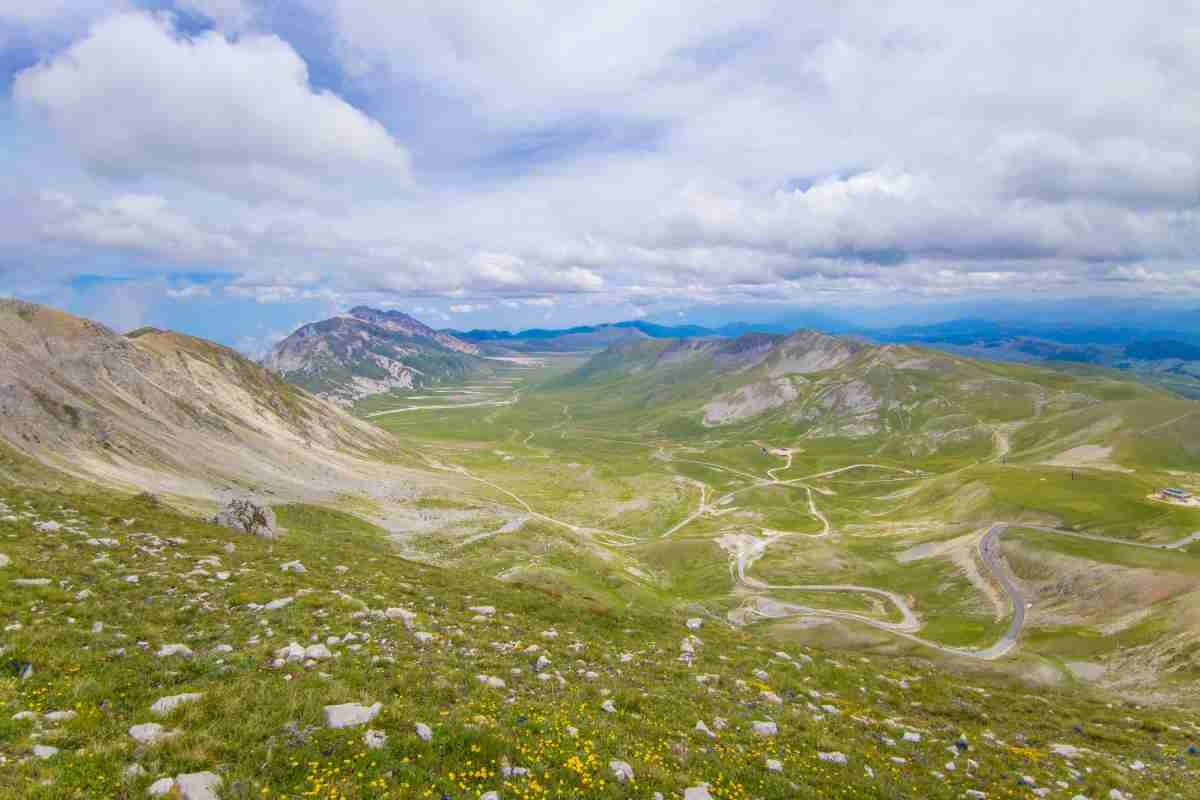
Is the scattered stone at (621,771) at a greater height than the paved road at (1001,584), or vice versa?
the scattered stone at (621,771)

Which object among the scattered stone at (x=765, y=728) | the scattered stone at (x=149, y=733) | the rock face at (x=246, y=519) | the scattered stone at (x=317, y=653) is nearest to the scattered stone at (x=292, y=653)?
the scattered stone at (x=317, y=653)

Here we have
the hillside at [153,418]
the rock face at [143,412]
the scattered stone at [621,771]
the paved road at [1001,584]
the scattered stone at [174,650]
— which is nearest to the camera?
the scattered stone at [621,771]

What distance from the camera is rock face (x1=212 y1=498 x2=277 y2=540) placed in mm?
49156

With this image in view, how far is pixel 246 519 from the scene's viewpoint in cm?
5038

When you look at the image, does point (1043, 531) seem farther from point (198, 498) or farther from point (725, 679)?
point (198, 498)

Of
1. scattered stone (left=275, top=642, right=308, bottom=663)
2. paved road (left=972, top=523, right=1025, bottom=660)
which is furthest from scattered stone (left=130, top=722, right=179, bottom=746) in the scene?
paved road (left=972, top=523, right=1025, bottom=660)

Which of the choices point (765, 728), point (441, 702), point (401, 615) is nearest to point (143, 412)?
point (401, 615)

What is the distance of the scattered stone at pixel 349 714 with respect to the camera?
13.2 metres

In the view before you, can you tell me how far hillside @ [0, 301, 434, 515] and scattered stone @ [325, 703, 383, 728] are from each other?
89.1 meters

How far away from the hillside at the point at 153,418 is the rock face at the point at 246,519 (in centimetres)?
4351

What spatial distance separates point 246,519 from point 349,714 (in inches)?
1796

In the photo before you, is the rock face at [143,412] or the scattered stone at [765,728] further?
the rock face at [143,412]

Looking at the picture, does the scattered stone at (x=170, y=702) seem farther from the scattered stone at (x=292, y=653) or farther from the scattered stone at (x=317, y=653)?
the scattered stone at (x=317, y=653)

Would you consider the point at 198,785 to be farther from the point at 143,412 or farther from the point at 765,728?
the point at 143,412
